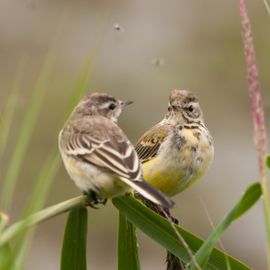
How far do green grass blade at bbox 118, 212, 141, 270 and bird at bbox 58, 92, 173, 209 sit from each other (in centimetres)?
17

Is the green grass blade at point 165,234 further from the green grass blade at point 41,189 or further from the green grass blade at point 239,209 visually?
the green grass blade at point 41,189

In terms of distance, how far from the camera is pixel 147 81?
54.5ft

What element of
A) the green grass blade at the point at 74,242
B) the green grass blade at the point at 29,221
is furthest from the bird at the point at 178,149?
the green grass blade at the point at 29,221

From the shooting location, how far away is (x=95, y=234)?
1316 centimetres

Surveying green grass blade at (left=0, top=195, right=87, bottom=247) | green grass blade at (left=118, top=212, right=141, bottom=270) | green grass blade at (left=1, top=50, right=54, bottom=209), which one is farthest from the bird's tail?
green grass blade at (left=1, top=50, right=54, bottom=209)

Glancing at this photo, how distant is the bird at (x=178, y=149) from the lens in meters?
6.77

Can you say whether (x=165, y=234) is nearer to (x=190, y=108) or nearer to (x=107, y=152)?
(x=107, y=152)

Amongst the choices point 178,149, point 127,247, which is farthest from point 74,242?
point 178,149

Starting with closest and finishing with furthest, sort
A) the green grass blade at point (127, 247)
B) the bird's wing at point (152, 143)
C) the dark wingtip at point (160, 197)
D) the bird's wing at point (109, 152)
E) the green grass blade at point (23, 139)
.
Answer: the green grass blade at point (23, 139) < the dark wingtip at point (160, 197) < the green grass blade at point (127, 247) < the bird's wing at point (109, 152) < the bird's wing at point (152, 143)

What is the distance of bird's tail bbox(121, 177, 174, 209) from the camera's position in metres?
4.12

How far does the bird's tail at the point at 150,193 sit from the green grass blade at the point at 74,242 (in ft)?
0.85

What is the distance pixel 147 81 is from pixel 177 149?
9.71 meters

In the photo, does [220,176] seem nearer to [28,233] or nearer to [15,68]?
[15,68]

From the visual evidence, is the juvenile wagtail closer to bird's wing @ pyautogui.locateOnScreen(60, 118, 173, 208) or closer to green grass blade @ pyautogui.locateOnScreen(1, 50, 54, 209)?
bird's wing @ pyautogui.locateOnScreen(60, 118, 173, 208)
